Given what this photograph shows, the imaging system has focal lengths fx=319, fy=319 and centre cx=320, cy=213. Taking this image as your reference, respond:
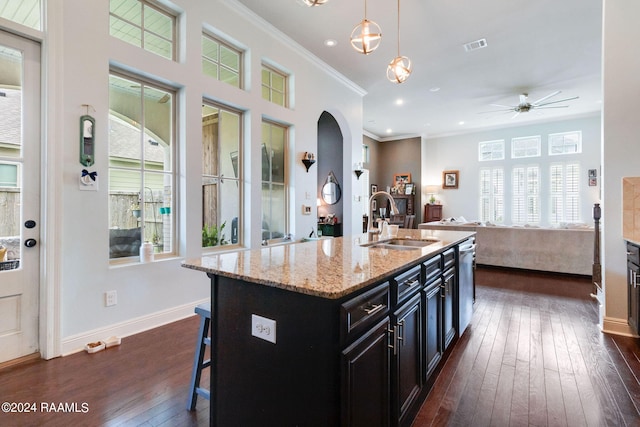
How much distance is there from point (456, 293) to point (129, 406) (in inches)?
91.0

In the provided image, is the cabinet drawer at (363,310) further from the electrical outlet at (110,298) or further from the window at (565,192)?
the window at (565,192)

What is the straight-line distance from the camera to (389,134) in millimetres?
10000

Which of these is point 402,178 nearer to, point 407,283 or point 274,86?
point 274,86

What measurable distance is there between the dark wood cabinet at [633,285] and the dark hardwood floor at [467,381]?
0.20 metres

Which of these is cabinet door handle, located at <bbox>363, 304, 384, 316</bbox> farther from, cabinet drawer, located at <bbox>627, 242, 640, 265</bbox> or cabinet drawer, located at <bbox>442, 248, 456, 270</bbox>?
cabinet drawer, located at <bbox>627, 242, 640, 265</bbox>

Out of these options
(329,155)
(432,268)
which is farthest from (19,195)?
(329,155)

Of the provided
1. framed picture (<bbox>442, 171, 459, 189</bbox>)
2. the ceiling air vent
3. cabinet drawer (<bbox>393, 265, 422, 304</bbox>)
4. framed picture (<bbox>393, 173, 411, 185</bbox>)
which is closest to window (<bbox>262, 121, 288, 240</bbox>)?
the ceiling air vent

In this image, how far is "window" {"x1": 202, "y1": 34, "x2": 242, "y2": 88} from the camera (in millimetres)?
3627

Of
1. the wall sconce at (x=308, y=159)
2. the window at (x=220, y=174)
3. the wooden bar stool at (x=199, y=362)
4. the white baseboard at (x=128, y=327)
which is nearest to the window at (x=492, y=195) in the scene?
the wall sconce at (x=308, y=159)

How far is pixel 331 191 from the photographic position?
239 inches

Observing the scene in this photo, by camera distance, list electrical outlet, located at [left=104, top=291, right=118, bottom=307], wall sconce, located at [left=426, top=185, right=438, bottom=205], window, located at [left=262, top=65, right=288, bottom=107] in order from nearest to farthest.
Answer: electrical outlet, located at [left=104, top=291, right=118, bottom=307] < window, located at [left=262, top=65, right=288, bottom=107] < wall sconce, located at [left=426, top=185, right=438, bottom=205]

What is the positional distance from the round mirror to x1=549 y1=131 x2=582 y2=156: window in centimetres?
650

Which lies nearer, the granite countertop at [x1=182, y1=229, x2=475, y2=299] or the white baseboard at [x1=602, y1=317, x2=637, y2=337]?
the granite countertop at [x1=182, y1=229, x2=475, y2=299]

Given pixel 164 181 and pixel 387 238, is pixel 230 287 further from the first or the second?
pixel 164 181
